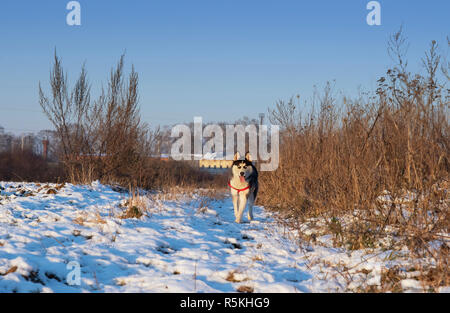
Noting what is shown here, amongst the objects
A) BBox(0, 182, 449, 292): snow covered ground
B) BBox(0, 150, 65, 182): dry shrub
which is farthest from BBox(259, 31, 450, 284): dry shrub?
BBox(0, 150, 65, 182): dry shrub

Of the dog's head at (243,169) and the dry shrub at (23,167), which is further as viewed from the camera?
the dry shrub at (23,167)

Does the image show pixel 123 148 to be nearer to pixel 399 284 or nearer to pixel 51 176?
pixel 51 176

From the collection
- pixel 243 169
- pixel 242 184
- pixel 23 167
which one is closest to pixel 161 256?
pixel 242 184

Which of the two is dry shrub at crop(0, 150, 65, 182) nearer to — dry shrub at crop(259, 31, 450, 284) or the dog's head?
the dog's head

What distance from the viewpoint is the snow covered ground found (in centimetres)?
312

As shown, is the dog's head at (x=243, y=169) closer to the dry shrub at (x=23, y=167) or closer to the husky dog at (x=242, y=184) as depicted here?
the husky dog at (x=242, y=184)

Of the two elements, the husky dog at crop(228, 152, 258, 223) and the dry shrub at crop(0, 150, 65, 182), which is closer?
the husky dog at crop(228, 152, 258, 223)

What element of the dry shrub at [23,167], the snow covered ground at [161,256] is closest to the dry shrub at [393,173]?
the snow covered ground at [161,256]

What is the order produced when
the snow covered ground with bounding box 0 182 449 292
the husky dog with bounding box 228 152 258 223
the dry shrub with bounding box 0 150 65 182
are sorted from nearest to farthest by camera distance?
1. the snow covered ground with bounding box 0 182 449 292
2. the husky dog with bounding box 228 152 258 223
3. the dry shrub with bounding box 0 150 65 182

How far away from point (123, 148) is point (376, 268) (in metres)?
9.30

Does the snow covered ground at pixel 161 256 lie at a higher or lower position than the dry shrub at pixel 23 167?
lower

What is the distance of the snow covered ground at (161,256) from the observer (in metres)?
3.12

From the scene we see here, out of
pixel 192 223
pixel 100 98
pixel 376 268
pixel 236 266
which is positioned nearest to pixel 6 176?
pixel 100 98

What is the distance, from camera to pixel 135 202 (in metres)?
6.62
